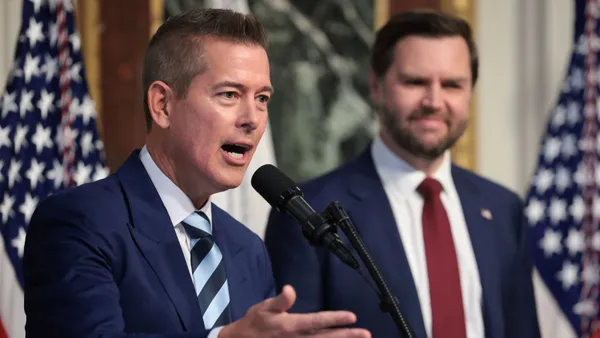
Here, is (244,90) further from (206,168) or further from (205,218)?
(205,218)

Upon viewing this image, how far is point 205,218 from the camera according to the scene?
2.04m

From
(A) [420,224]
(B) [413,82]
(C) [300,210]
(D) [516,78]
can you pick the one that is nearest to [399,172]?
(A) [420,224]

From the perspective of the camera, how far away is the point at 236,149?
1.99 meters

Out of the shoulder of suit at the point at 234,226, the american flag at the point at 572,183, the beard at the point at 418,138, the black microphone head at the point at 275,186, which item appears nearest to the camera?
the black microphone head at the point at 275,186

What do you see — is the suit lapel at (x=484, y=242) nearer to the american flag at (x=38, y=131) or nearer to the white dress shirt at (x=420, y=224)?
the white dress shirt at (x=420, y=224)

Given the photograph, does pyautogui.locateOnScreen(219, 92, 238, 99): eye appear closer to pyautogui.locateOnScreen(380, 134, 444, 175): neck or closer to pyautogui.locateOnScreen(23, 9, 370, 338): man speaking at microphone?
pyautogui.locateOnScreen(23, 9, 370, 338): man speaking at microphone

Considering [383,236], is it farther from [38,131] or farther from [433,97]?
[38,131]

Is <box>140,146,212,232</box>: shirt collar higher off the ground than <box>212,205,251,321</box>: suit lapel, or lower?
higher

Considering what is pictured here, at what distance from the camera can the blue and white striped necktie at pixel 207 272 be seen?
193 cm

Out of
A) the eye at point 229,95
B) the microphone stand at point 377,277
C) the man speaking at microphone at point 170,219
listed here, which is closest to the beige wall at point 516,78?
the man speaking at microphone at point 170,219

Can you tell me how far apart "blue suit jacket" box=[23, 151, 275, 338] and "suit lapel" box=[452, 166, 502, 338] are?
0.96 metres

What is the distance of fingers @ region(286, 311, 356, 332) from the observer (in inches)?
57.7

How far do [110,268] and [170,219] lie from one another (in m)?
0.19

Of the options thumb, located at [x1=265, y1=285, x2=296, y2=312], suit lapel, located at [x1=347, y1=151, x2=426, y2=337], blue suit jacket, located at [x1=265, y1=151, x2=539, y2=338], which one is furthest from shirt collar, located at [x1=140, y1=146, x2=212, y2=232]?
suit lapel, located at [x1=347, y1=151, x2=426, y2=337]
